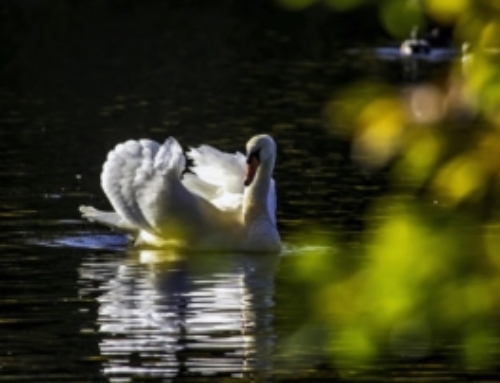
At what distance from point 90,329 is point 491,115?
362 inches

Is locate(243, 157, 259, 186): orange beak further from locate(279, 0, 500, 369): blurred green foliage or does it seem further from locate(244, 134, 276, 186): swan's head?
locate(279, 0, 500, 369): blurred green foliage

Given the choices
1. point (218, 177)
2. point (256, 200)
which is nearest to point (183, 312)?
point (256, 200)

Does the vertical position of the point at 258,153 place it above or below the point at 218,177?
above

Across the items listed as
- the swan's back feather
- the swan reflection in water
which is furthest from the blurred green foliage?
the swan's back feather

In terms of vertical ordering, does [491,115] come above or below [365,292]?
above

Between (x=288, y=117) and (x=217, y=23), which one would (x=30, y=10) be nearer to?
(x=217, y=23)

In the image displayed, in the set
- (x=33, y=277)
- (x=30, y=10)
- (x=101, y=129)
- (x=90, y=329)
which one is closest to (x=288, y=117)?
(x=101, y=129)

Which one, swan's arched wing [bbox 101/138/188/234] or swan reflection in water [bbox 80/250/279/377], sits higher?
swan's arched wing [bbox 101/138/188/234]

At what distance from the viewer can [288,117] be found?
29766mm

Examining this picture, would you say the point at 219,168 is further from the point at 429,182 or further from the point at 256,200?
the point at 429,182

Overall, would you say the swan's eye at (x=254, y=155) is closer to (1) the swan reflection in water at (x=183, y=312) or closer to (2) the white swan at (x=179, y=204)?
(2) the white swan at (x=179, y=204)

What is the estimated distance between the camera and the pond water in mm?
11422

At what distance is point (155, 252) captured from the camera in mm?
16875

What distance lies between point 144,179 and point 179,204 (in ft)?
1.34
